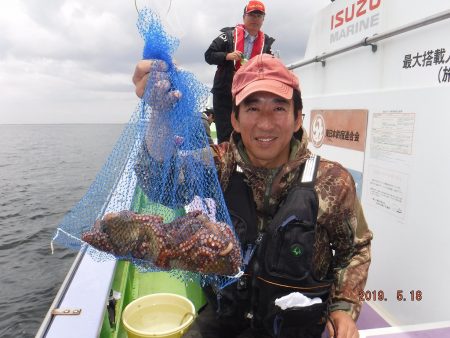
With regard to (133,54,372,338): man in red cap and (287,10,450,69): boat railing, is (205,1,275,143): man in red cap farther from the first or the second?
(133,54,372,338): man in red cap

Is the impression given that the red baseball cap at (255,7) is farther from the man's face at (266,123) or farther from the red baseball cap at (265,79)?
the man's face at (266,123)

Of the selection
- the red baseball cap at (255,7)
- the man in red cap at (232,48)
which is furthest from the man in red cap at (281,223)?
the red baseball cap at (255,7)

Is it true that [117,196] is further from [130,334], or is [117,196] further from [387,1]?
[387,1]

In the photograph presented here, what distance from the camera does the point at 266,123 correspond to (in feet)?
6.46

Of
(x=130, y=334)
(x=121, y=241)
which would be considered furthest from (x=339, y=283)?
(x=130, y=334)

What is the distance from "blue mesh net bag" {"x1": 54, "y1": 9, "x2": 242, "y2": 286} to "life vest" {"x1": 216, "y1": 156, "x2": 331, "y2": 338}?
0.20 m

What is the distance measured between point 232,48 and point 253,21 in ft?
1.38

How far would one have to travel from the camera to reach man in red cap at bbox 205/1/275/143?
4234mm

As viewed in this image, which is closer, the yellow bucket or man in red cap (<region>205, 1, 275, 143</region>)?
the yellow bucket

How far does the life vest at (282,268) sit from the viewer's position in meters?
1.82

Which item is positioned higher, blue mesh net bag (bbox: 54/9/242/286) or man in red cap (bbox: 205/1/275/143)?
man in red cap (bbox: 205/1/275/143)
